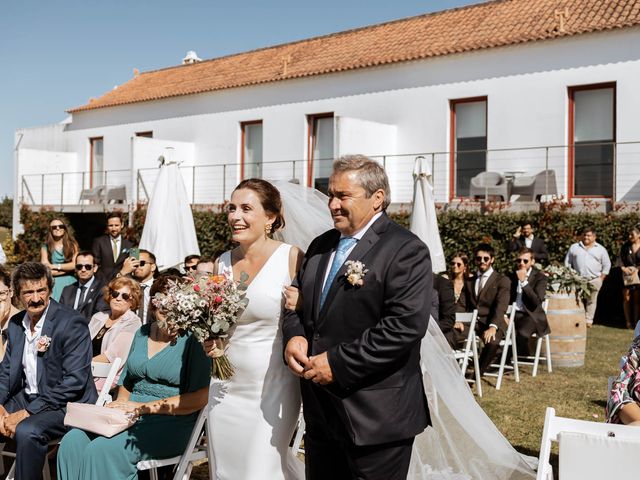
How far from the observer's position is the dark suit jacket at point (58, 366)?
5.23 m

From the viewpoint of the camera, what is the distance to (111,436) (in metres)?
4.66

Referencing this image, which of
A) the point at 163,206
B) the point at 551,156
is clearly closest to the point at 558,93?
the point at 551,156

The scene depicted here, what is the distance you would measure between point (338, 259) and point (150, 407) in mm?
1959

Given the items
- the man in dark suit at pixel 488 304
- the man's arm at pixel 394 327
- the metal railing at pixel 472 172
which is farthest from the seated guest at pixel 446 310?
the metal railing at pixel 472 172

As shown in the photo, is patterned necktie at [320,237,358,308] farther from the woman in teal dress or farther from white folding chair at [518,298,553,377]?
the woman in teal dress

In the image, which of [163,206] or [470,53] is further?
[470,53]

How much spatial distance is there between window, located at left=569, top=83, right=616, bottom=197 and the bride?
44.2 ft

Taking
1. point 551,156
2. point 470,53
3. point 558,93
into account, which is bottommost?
point 551,156

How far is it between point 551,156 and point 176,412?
47.3 feet

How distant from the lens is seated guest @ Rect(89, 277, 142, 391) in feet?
20.9

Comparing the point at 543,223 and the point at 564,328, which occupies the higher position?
the point at 543,223

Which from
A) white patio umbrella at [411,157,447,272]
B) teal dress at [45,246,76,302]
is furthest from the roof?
teal dress at [45,246,76,302]

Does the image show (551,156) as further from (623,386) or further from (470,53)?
(623,386)

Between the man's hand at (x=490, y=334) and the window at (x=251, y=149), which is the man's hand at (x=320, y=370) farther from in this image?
the window at (x=251, y=149)
